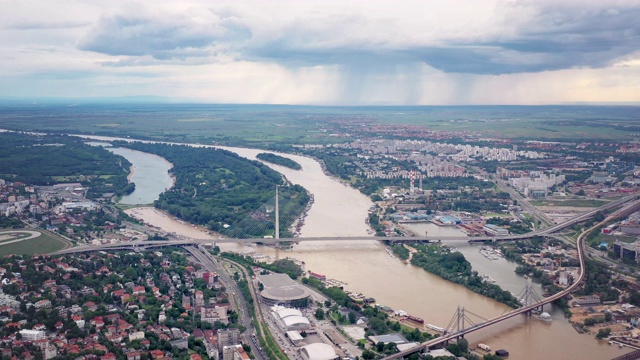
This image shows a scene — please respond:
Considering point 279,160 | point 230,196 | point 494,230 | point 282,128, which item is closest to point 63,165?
point 279,160

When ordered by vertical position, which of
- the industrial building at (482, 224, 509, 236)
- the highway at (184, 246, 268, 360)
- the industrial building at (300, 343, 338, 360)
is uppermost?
the industrial building at (300, 343, 338, 360)

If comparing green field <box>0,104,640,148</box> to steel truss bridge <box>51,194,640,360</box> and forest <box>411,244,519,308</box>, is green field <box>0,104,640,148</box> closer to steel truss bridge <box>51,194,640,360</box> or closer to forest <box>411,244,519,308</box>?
steel truss bridge <box>51,194,640,360</box>

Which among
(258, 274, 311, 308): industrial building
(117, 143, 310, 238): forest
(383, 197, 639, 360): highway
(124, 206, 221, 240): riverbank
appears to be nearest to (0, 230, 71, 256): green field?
(124, 206, 221, 240): riverbank

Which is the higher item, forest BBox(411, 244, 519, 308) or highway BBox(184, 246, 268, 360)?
forest BBox(411, 244, 519, 308)

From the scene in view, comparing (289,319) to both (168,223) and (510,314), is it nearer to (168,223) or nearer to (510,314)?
(510,314)

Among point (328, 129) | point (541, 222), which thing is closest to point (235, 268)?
point (541, 222)

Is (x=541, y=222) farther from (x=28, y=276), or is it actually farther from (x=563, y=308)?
(x=28, y=276)
